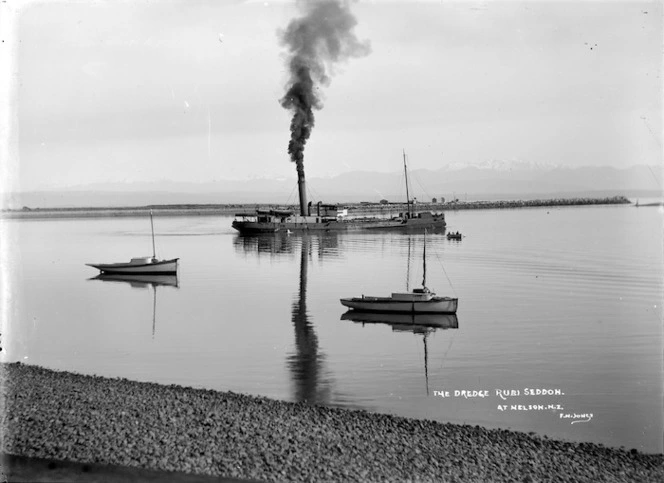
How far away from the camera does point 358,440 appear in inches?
568

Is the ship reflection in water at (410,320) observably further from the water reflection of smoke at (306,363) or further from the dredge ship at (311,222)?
the dredge ship at (311,222)

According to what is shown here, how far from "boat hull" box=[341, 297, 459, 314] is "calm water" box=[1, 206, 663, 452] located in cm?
146

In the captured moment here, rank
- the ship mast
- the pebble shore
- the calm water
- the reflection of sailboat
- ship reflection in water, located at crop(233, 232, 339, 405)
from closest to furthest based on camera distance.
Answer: the pebble shore, the calm water, ship reflection in water, located at crop(233, 232, 339, 405), the reflection of sailboat, the ship mast

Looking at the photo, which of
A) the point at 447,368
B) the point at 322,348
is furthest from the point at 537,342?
the point at 322,348

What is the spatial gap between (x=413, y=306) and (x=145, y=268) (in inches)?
986

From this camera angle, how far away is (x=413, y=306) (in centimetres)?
3184

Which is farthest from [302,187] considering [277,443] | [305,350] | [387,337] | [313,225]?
[277,443]

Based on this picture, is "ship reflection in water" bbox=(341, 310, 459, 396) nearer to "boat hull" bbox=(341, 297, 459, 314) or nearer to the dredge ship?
"boat hull" bbox=(341, 297, 459, 314)

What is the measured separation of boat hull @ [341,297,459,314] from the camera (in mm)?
31766

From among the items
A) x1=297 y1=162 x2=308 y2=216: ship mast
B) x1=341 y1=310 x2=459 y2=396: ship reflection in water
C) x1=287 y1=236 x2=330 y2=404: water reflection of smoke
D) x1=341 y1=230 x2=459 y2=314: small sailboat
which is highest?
x1=297 y1=162 x2=308 y2=216: ship mast

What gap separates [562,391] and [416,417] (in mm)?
5198

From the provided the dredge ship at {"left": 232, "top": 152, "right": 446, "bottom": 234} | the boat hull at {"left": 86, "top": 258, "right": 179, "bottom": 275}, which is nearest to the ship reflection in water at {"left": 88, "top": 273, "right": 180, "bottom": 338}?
the boat hull at {"left": 86, "top": 258, "right": 179, "bottom": 275}

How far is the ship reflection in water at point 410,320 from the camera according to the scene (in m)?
30.0

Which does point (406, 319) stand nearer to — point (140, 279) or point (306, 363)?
point (306, 363)
